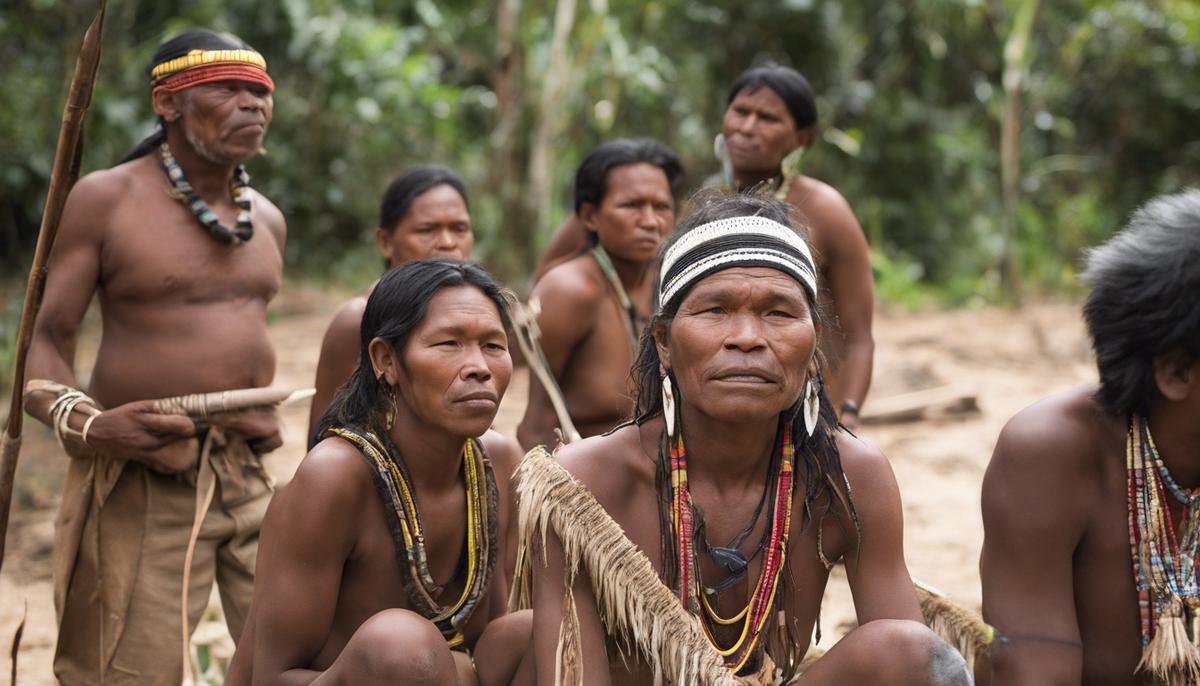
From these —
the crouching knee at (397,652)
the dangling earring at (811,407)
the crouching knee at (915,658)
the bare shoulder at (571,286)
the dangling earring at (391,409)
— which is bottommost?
the crouching knee at (915,658)

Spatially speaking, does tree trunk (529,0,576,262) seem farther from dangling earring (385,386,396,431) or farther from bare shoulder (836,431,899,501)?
bare shoulder (836,431,899,501)

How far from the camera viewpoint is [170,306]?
3764 millimetres

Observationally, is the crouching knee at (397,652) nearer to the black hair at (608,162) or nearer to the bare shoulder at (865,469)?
the bare shoulder at (865,469)

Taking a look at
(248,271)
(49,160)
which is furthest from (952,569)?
(49,160)

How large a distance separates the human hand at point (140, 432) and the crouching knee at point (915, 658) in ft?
6.81

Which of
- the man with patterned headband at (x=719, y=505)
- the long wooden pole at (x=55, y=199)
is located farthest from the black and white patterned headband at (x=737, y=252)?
the long wooden pole at (x=55, y=199)

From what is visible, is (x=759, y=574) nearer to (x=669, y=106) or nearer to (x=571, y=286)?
(x=571, y=286)

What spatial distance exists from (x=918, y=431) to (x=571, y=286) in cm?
400

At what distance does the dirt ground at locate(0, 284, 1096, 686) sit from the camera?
5125mm

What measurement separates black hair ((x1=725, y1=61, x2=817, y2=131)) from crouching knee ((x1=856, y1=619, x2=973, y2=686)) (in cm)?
262

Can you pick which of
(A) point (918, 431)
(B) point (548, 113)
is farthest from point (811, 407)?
(B) point (548, 113)

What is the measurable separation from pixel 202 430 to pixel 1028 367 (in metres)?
6.79

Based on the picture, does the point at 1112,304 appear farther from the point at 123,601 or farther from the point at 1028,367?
the point at 1028,367

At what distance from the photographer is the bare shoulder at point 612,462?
108 inches
